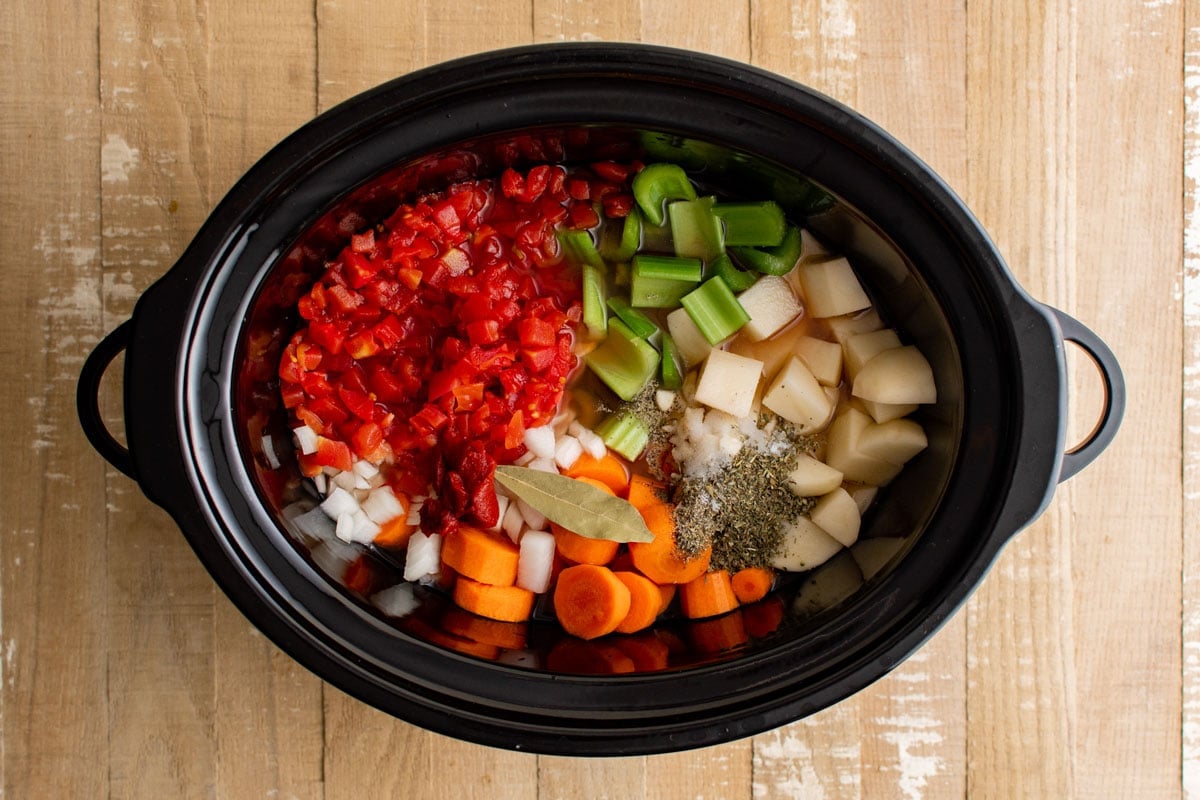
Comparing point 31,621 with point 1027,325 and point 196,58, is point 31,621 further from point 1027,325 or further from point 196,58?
point 1027,325

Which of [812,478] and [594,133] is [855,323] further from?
[594,133]

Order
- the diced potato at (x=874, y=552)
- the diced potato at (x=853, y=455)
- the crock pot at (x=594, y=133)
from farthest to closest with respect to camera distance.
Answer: the diced potato at (x=853, y=455) → the diced potato at (x=874, y=552) → the crock pot at (x=594, y=133)

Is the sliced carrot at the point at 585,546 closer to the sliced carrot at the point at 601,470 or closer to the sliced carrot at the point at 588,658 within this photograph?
the sliced carrot at the point at 601,470

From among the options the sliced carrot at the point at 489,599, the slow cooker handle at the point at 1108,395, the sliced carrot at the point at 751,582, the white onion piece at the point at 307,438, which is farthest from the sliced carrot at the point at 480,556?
the slow cooker handle at the point at 1108,395

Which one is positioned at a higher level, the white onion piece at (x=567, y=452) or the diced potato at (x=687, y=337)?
the diced potato at (x=687, y=337)

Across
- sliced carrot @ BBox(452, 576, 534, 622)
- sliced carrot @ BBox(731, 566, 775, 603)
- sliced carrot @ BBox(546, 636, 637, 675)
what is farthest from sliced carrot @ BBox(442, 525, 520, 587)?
sliced carrot @ BBox(731, 566, 775, 603)

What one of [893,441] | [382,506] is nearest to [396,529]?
[382,506]

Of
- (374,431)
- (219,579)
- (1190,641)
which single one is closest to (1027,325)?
(1190,641)

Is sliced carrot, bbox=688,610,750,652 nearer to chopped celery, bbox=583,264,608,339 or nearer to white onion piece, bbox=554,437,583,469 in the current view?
white onion piece, bbox=554,437,583,469
